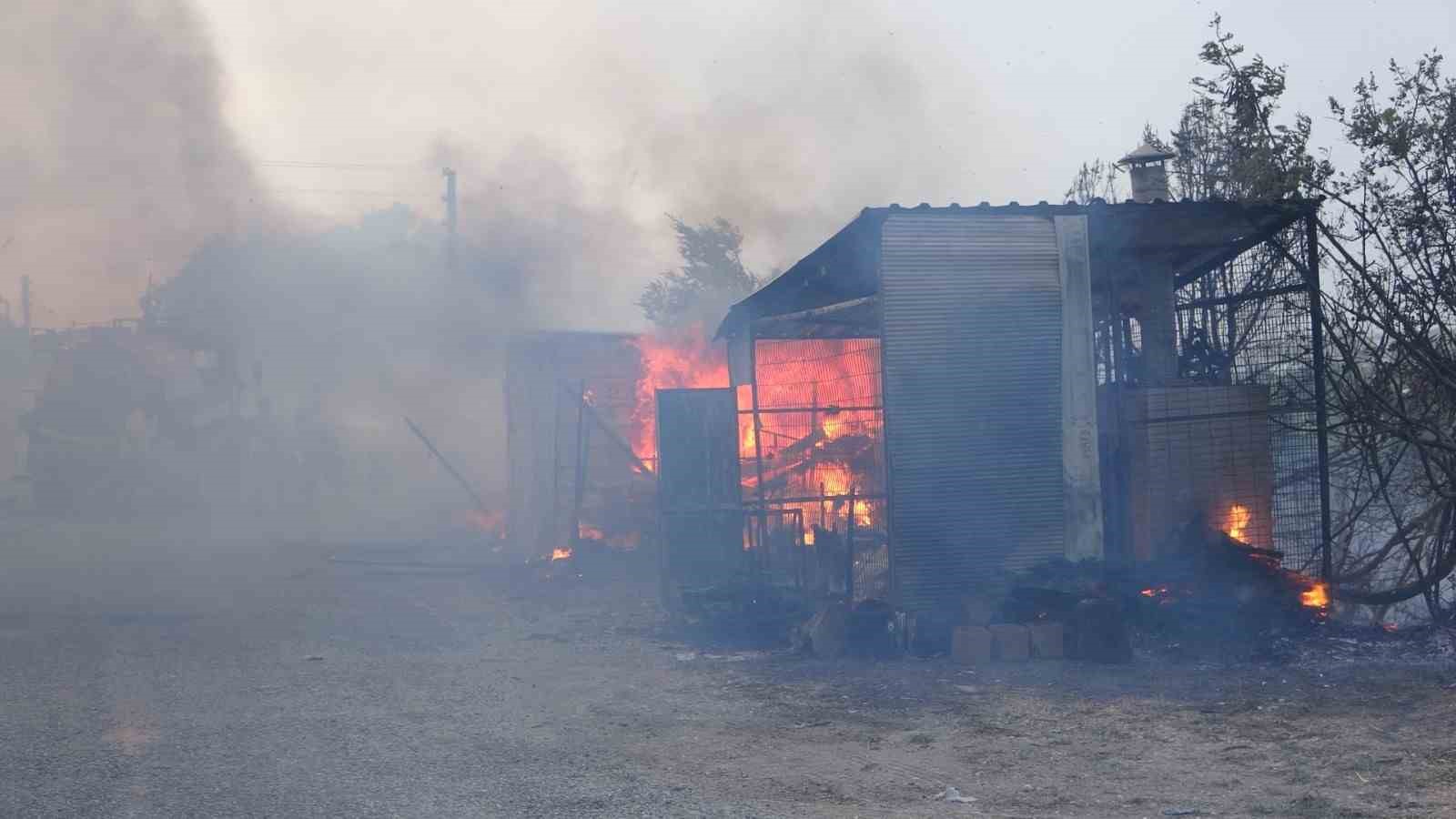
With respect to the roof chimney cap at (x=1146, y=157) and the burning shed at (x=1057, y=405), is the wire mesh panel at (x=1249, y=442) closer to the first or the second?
the burning shed at (x=1057, y=405)

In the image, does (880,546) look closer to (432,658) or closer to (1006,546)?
(1006,546)

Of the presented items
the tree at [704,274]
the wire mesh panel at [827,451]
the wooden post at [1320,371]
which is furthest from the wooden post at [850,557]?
the tree at [704,274]

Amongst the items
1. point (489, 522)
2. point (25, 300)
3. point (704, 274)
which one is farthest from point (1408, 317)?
point (25, 300)

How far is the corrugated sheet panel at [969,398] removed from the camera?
1032 cm

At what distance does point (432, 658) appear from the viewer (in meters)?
9.98

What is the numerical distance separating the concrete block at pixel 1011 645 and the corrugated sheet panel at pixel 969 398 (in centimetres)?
96

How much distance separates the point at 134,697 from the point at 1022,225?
8.56m

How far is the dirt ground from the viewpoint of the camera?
19.8ft

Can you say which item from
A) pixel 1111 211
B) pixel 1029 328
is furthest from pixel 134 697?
pixel 1111 211

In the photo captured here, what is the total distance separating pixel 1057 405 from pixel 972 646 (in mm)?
2587

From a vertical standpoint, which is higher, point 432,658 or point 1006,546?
point 1006,546

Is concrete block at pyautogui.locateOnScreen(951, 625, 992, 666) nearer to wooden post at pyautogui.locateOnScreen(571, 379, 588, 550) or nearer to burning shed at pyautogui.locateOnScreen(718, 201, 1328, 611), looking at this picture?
burning shed at pyautogui.locateOnScreen(718, 201, 1328, 611)

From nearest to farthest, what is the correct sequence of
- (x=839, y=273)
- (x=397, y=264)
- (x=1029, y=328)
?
(x=1029, y=328) < (x=839, y=273) < (x=397, y=264)

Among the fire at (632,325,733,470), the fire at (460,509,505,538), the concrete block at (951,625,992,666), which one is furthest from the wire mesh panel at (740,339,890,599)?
the fire at (460,509,505,538)
